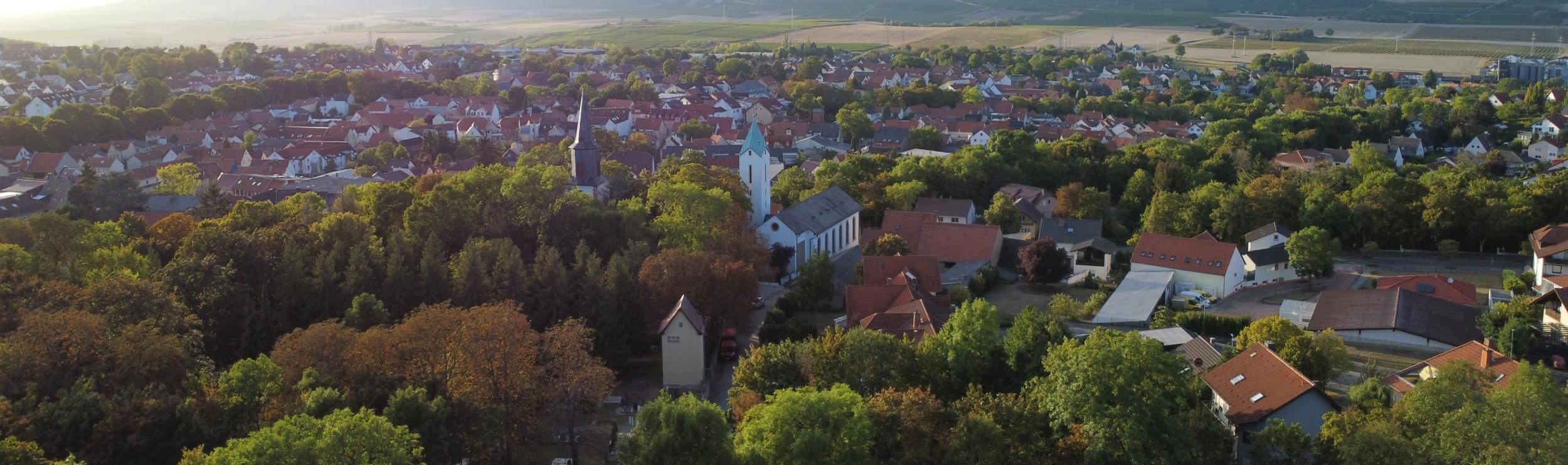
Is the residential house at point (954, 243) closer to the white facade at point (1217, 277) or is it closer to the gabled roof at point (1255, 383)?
the white facade at point (1217, 277)

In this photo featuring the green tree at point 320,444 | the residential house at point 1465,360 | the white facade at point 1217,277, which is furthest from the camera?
the white facade at point 1217,277

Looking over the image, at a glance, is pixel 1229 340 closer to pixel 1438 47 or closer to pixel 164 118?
pixel 164 118

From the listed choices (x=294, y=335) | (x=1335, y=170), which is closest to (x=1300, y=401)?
(x=294, y=335)

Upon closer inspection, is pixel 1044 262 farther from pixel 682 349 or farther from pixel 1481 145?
pixel 1481 145

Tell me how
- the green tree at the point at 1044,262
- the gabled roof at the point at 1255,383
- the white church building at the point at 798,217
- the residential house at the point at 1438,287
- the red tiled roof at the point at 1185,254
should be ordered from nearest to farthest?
the gabled roof at the point at 1255,383, the residential house at the point at 1438,287, the red tiled roof at the point at 1185,254, the green tree at the point at 1044,262, the white church building at the point at 798,217

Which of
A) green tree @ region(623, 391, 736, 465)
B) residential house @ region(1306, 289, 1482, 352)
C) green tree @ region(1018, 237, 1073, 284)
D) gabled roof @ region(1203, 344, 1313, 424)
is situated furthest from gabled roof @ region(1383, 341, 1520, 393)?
green tree @ region(623, 391, 736, 465)

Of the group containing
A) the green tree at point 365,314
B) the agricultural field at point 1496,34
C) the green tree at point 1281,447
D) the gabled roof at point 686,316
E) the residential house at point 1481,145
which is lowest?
the residential house at point 1481,145

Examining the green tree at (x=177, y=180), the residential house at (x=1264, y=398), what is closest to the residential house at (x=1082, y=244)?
the residential house at (x=1264, y=398)

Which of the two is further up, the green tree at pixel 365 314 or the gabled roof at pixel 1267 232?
the green tree at pixel 365 314
